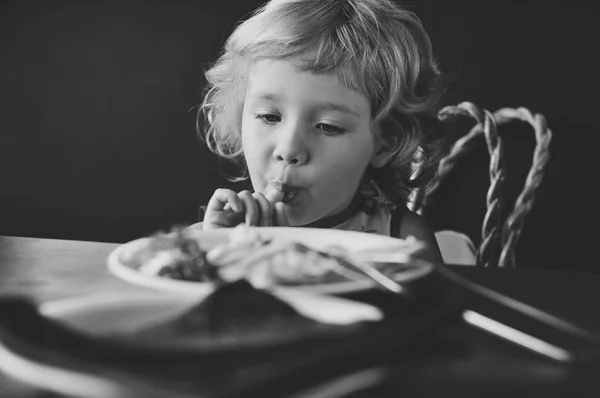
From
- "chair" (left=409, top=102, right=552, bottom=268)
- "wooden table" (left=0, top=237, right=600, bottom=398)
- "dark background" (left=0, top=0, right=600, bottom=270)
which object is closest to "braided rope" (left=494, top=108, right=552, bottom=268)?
"chair" (left=409, top=102, right=552, bottom=268)

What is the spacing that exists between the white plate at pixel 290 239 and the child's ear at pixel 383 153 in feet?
2.35

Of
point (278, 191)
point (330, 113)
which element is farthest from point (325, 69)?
point (278, 191)

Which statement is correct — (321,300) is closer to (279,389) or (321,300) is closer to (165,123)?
(279,389)

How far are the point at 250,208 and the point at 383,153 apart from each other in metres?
0.47

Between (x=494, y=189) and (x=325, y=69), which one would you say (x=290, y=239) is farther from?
(x=494, y=189)

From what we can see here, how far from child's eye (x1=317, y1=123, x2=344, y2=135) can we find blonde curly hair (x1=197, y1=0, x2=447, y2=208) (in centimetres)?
8

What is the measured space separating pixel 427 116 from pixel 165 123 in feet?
3.20

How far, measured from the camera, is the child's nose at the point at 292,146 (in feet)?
3.72

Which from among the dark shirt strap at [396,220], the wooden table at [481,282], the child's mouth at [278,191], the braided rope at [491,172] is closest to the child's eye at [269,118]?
the child's mouth at [278,191]

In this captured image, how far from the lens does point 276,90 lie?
1197mm

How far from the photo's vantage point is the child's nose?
3.72 ft

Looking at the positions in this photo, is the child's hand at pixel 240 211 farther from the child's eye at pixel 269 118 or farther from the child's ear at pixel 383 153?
the child's ear at pixel 383 153

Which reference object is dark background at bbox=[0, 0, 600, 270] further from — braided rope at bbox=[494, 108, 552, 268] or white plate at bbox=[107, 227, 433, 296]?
white plate at bbox=[107, 227, 433, 296]

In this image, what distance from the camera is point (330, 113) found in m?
1.18
